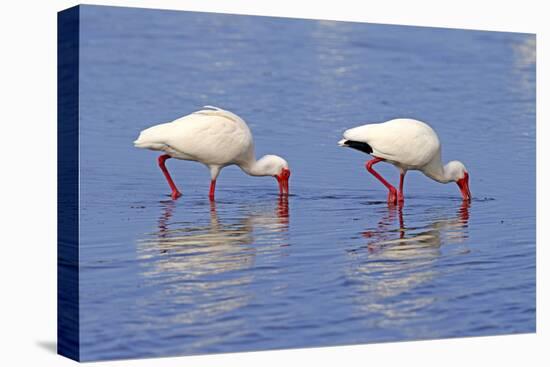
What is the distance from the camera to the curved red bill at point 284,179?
14758 mm

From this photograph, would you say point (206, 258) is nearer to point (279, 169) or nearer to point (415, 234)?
point (279, 169)

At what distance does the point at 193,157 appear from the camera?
15211 millimetres

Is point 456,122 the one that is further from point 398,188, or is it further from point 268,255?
point 268,255

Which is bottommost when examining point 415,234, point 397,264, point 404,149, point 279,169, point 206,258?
point 397,264

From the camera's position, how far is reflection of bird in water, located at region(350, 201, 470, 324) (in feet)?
45.7

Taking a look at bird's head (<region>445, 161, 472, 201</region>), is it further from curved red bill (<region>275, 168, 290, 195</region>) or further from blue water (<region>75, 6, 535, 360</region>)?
curved red bill (<region>275, 168, 290, 195</region>)

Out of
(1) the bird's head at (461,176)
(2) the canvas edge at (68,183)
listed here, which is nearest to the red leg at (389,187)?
(1) the bird's head at (461,176)

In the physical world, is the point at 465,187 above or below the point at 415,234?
above

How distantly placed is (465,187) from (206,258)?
3.31m

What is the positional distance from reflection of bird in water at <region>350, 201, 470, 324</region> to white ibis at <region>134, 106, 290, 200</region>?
112 centimetres

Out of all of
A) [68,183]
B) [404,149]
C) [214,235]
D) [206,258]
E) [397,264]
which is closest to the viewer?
[68,183]

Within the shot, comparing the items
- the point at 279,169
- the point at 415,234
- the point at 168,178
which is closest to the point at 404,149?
the point at 415,234

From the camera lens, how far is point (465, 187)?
50.9 ft

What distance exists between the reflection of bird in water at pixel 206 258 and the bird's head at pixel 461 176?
6.68 feet
